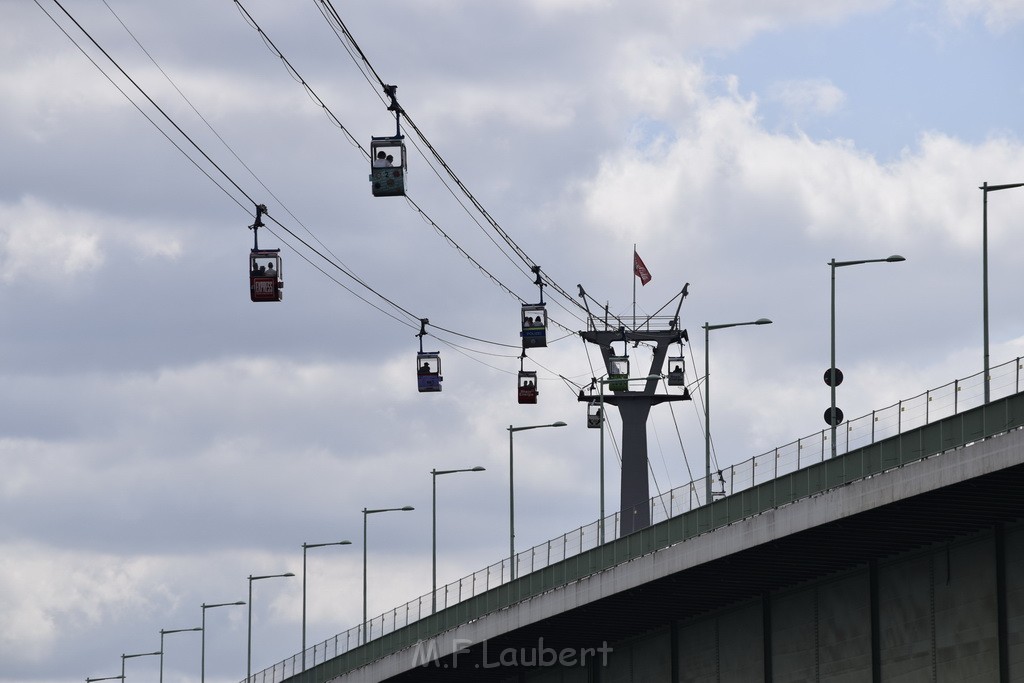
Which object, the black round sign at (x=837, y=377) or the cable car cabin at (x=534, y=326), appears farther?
the cable car cabin at (x=534, y=326)

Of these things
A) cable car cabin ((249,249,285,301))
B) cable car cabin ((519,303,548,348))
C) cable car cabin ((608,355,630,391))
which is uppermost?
cable car cabin ((608,355,630,391))

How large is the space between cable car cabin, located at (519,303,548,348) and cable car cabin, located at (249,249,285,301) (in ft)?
93.9

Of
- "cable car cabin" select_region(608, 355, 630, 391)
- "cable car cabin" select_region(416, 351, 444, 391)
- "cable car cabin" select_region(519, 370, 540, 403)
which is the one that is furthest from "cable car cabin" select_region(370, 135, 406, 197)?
"cable car cabin" select_region(608, 355, 630, 391)

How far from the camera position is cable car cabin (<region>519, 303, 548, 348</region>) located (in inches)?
3472

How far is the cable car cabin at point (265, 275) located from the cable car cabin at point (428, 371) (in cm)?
2134

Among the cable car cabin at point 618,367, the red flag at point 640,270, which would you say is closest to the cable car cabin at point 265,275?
the red flag at point 640,270

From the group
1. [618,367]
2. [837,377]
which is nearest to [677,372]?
[618,367]

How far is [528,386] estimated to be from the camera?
97.3m

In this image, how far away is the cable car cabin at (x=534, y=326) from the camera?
88188 mm

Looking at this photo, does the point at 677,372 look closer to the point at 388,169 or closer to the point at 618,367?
the point at 618,367

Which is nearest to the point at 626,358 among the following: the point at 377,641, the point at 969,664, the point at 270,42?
the point at 377,641

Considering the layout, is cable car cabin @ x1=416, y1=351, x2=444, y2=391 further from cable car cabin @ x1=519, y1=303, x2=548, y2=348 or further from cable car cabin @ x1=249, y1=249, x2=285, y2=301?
cable car cabin @ x1=249, y1=249, x2=285, y2=301

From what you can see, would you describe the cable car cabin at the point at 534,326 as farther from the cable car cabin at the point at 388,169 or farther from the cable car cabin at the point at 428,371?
the cable car cabin at the point at 388,169

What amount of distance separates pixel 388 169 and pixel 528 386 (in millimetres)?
40563
